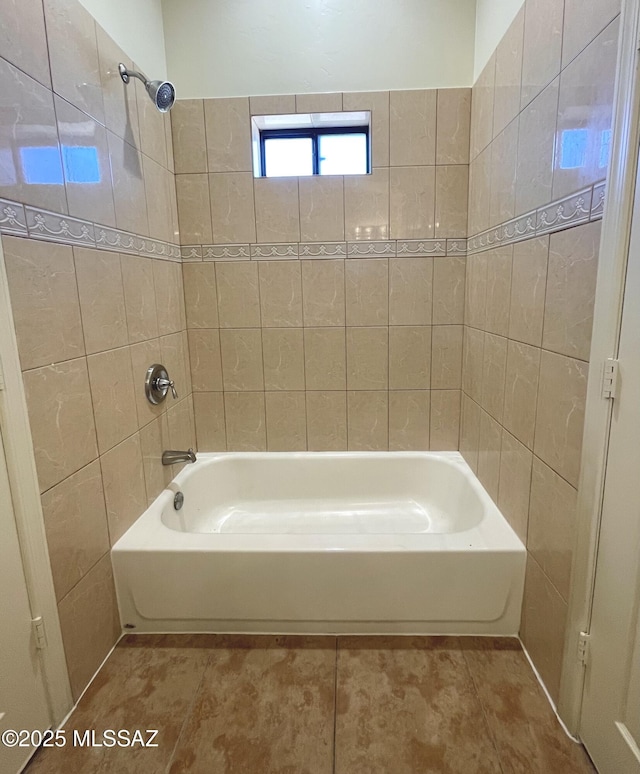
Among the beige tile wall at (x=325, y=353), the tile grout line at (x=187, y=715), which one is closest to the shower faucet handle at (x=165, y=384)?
the beige tile wall at (x=325, y=353)

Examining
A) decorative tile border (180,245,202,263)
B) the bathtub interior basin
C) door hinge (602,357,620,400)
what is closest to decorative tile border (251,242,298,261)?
decorative tile border (180,245,202,263)

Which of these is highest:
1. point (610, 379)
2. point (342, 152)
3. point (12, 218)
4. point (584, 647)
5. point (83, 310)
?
point (342, 152)

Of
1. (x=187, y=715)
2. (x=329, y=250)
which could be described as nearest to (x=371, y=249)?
(x=329, y=250)

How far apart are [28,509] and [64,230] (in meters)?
0.82

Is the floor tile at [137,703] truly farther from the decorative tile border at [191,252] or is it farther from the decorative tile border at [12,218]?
the decorative tile border at [191,252]

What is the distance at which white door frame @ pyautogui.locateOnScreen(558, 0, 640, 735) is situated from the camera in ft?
3.01

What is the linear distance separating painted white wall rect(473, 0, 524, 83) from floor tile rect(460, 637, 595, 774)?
2271 millimetres

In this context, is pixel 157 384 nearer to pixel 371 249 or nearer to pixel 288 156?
pixel 371 249

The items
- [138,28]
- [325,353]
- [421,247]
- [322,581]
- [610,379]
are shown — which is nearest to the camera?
[610,379]

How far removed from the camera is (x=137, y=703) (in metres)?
1.32

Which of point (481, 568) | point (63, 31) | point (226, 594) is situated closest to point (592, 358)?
point (481, 568)

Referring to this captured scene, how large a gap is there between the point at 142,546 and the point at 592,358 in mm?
1569

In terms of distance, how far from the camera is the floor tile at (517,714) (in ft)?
3.67

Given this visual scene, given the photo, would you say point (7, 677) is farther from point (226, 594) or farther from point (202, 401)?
point (202, 401)
